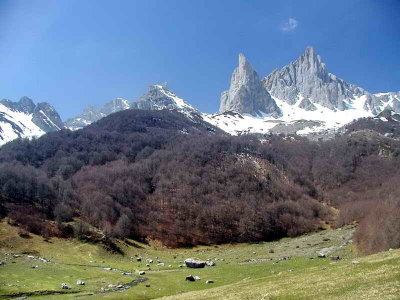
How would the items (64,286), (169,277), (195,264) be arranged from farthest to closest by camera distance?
(195,264)
(169,277)
(64,286)

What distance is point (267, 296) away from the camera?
118 ft

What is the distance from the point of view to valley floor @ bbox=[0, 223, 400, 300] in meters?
35.1

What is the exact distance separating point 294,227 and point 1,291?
152 meters

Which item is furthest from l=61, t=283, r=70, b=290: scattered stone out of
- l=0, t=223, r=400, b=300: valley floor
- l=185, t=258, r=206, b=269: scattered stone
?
l=185, t=258, r=206, b=269: scattered stone

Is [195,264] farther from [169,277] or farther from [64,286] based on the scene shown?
[64,286]

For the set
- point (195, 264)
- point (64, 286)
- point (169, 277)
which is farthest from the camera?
point (195, 264)

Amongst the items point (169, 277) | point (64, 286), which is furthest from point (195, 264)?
point (64, 286)

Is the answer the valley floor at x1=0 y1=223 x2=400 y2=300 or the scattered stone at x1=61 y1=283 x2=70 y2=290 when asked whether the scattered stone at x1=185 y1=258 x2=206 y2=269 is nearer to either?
the valley floor at x1=0 y1=223 x2=400 y2=300

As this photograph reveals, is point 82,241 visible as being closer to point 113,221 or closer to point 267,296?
point 113,221

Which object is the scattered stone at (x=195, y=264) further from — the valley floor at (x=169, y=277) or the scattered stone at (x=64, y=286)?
the scattered stone at (x=64, y=286)

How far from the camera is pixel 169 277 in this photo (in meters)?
74.1

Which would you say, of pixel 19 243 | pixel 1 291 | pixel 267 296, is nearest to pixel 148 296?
pixel 1 291

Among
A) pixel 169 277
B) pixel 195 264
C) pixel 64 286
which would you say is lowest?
pixel 195 264

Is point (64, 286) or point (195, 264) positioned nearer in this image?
point (64, 286)
